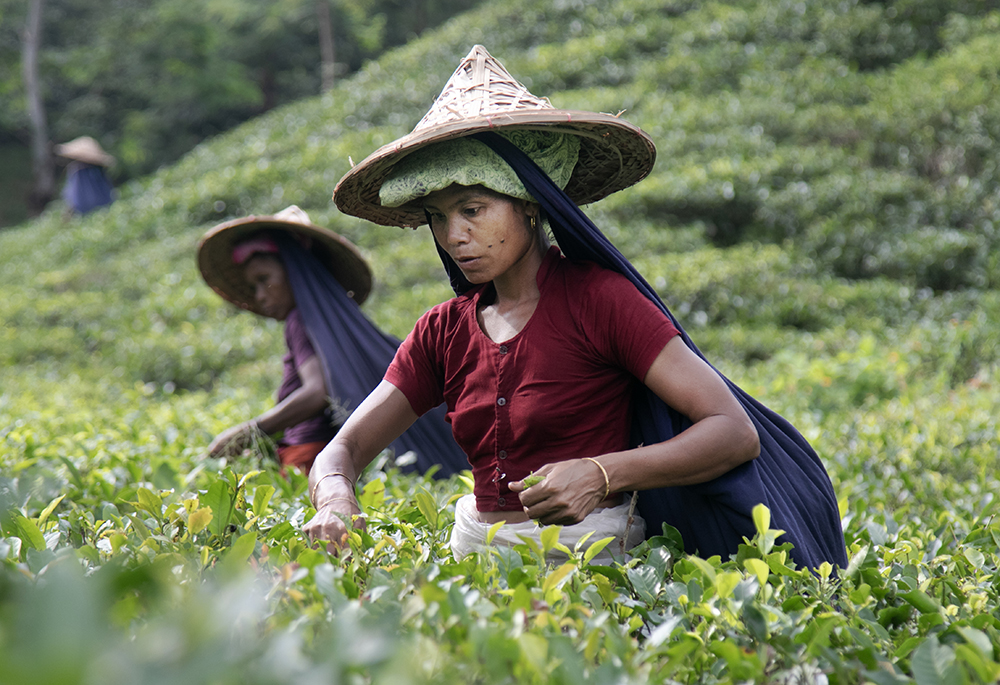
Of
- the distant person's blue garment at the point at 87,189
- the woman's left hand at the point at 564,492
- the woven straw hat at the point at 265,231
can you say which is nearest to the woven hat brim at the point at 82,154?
the distant person's blue garment at the point at 87,189

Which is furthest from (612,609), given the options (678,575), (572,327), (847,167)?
(847,167)

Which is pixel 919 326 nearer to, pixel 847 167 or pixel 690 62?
pixel 847 167

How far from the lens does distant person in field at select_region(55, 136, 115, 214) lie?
13.6 metres

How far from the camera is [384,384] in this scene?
210 centimetres

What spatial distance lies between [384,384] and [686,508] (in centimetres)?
75

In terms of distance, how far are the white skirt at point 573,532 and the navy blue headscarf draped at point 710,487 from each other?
7 centimetres

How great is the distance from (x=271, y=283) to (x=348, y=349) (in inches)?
19.7

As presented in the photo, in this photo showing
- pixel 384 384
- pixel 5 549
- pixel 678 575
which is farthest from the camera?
pixel 384 384

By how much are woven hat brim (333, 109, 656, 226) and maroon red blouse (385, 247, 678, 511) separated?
0.97 ft

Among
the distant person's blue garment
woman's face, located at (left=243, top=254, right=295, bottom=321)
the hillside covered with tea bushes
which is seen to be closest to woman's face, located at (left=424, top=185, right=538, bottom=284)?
the hillside covered with tea bushes

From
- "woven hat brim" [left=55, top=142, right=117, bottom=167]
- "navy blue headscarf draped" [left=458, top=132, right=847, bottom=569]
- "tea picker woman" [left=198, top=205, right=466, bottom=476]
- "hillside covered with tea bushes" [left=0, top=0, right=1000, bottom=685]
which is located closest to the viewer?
"hillside covered with tea bushes" [left=0, top=0, right=1000, bottom=685]

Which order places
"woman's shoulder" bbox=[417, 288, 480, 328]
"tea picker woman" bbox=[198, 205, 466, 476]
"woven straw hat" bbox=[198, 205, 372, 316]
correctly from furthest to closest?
1. "woven straw hat" bbox=[198, 205, 372, 316]
2. "tea picker woman" bbox=[198, 205, 466, 476]
3. "woman's shoulder" bbox=[417, 288, 480, 328]

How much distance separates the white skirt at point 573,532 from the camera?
1.85 meters

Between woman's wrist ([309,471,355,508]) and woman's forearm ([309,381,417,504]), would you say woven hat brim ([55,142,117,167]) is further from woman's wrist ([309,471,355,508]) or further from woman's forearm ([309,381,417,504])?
woman's wrist ([309,471,355,508])
